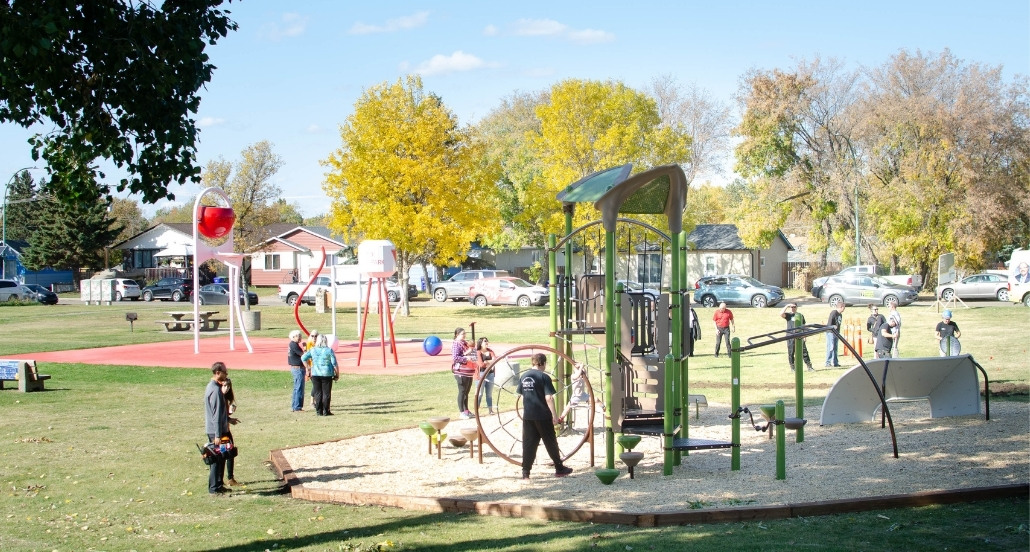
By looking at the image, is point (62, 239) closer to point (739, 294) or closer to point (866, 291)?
point (739, 294)

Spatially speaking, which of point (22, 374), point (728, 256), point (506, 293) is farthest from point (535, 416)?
point (728, 256)

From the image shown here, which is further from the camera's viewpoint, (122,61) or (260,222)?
(260,222)

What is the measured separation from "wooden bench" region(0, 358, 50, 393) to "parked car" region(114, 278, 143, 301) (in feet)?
127

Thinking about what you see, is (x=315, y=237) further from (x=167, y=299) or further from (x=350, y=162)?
(x=350, y=162)

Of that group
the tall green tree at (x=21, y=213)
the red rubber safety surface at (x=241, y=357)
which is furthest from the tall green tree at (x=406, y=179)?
the tall green tree at (x=21, y=213)

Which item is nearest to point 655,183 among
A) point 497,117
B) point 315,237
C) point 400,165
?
point 400,165

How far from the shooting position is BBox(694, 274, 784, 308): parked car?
140 feet

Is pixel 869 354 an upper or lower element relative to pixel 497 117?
lower

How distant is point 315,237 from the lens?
71.0 metres

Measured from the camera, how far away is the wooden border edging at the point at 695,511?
8.91 meters

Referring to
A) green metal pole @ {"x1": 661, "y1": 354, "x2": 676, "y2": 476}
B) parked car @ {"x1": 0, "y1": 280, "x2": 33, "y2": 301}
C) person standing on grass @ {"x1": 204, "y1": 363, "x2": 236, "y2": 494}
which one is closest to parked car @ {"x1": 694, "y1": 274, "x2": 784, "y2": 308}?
green metal pole @ {"x1": 661, "y1": 354, "x2": 676, "y2": 476}

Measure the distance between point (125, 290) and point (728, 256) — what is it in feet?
130

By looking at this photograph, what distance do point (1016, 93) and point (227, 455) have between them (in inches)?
1863

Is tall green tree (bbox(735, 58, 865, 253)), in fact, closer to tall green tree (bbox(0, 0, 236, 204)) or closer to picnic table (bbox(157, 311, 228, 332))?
picnic table (bbox(157, 311, 228, 332))
